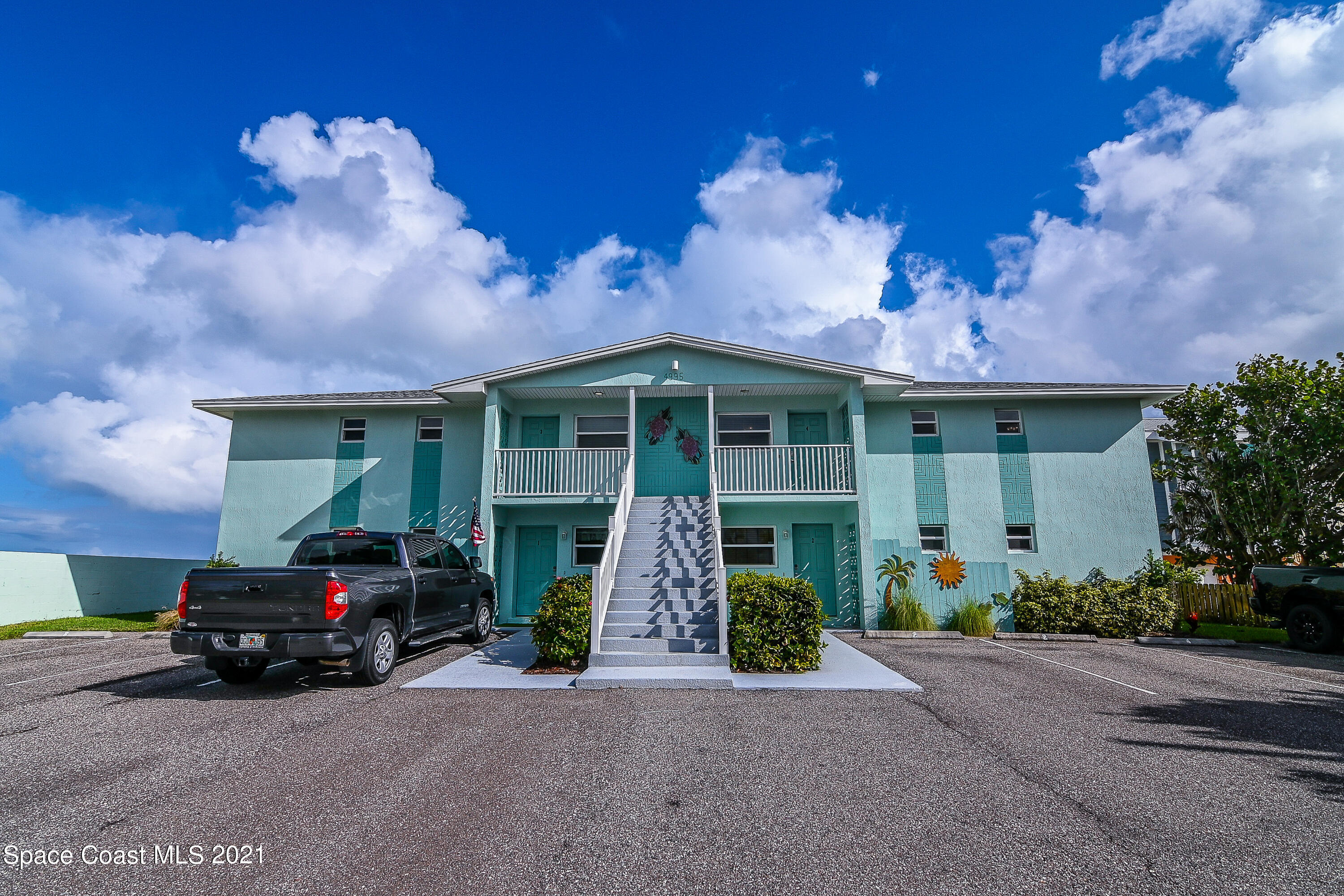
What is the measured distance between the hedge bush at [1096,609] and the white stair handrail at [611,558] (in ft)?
28.9

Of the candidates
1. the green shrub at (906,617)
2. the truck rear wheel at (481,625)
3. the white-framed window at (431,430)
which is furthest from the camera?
the white-framed window at (431,430)

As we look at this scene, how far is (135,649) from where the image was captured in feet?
37.1

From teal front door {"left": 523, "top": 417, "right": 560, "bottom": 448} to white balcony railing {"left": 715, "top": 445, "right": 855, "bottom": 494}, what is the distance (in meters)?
4.20

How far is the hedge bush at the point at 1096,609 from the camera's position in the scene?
13.4 meters

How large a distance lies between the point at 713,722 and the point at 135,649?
1093 cm

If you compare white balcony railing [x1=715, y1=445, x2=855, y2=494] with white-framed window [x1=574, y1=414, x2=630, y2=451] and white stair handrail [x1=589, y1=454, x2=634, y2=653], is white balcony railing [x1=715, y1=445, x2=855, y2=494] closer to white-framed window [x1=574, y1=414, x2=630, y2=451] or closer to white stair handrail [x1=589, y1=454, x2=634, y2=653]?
white stair handrail [x1=589, y1=454, x2=634, y2=653]

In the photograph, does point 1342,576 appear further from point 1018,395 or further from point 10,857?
point 10,857

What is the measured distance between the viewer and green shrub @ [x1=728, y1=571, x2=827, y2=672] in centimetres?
880

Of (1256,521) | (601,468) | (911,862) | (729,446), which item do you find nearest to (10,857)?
(911,862)

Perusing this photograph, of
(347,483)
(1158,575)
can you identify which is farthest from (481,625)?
(1158,575)

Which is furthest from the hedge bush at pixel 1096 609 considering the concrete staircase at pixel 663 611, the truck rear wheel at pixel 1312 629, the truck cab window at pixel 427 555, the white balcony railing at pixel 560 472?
the truck cab window at pixel 427 555

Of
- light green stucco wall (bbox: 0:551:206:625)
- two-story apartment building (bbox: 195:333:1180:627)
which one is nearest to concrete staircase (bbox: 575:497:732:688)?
two-story apartment building (bbox: 195:333:1180:627)

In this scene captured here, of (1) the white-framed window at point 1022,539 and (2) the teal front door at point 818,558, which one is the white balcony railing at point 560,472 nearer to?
(2) the teal front door at point 818,558

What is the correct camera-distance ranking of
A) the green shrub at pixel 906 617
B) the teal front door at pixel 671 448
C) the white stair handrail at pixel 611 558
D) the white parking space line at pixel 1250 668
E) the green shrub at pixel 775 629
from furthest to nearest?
the teal front door at pixel 671 448
the green shrub at pixel 906 617
the white stair handrail at pixel 611 558
the green shrub at pixel 775 629
the white parking space line at pixel 1250 668
